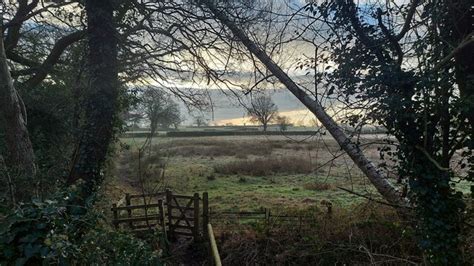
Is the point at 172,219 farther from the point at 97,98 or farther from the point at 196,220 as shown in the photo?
the point at 97,98

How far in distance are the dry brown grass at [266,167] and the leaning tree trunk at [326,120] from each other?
15.9 m

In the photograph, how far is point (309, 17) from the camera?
5.98 meters

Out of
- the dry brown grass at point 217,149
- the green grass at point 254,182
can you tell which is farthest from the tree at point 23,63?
the dry brown grass at point 217,149

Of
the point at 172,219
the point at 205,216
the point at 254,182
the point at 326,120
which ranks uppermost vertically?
the point at 326,120

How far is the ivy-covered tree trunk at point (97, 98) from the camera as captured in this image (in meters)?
6.37

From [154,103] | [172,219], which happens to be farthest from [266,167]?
[172,219]

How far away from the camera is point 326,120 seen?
6.38m

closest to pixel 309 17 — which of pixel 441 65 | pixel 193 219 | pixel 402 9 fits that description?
pixel 402 9

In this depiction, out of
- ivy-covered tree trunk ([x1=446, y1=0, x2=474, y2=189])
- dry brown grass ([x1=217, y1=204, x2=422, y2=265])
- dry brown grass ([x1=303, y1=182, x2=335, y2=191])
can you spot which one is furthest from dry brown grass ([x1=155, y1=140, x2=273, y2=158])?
ivy-covered tree trunk ([x1=446, y1=0, x2=474, y2=189])

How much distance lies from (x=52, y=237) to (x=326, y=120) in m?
4.75

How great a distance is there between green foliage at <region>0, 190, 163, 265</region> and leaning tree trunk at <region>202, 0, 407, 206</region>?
3.79 meters

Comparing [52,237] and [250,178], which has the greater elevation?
[52,237]

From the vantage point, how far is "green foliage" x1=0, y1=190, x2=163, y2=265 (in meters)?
2.76

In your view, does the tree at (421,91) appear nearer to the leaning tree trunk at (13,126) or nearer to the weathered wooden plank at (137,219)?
the leaning tree trunk at (13,126)
